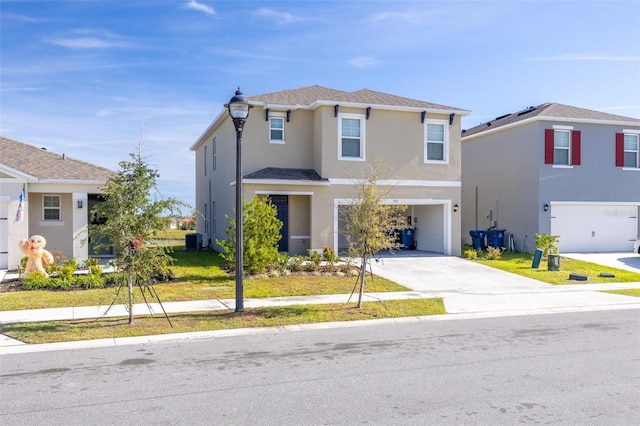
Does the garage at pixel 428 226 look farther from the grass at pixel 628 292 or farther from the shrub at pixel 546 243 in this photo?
the grass at pixel 628 292

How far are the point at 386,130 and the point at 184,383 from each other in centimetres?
1595

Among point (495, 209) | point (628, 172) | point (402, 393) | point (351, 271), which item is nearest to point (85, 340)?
point (402, 393)

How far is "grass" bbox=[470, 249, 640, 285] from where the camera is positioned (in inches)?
653

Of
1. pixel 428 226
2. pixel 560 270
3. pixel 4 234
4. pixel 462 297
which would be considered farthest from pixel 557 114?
pixel 4 234

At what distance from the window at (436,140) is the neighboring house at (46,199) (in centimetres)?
1240

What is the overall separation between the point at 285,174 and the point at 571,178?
→ 1292cm

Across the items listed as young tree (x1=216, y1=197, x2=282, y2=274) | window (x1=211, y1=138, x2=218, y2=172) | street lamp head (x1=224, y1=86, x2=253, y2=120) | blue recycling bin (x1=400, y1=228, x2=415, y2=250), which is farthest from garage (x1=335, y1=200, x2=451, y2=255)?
street lamp head (x1=224, y1=86, x2=253, y2=120)

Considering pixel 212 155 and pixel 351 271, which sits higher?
pixel 212 155

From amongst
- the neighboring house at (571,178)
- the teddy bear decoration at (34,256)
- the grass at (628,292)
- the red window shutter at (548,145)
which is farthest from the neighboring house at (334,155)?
the grass at (628,292)

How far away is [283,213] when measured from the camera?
21031mm

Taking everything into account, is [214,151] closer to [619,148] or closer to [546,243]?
[546,243]

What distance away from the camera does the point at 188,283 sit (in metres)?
14.5

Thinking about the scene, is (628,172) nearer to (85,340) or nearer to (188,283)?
(188,283)

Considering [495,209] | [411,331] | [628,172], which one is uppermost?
[628,172]
